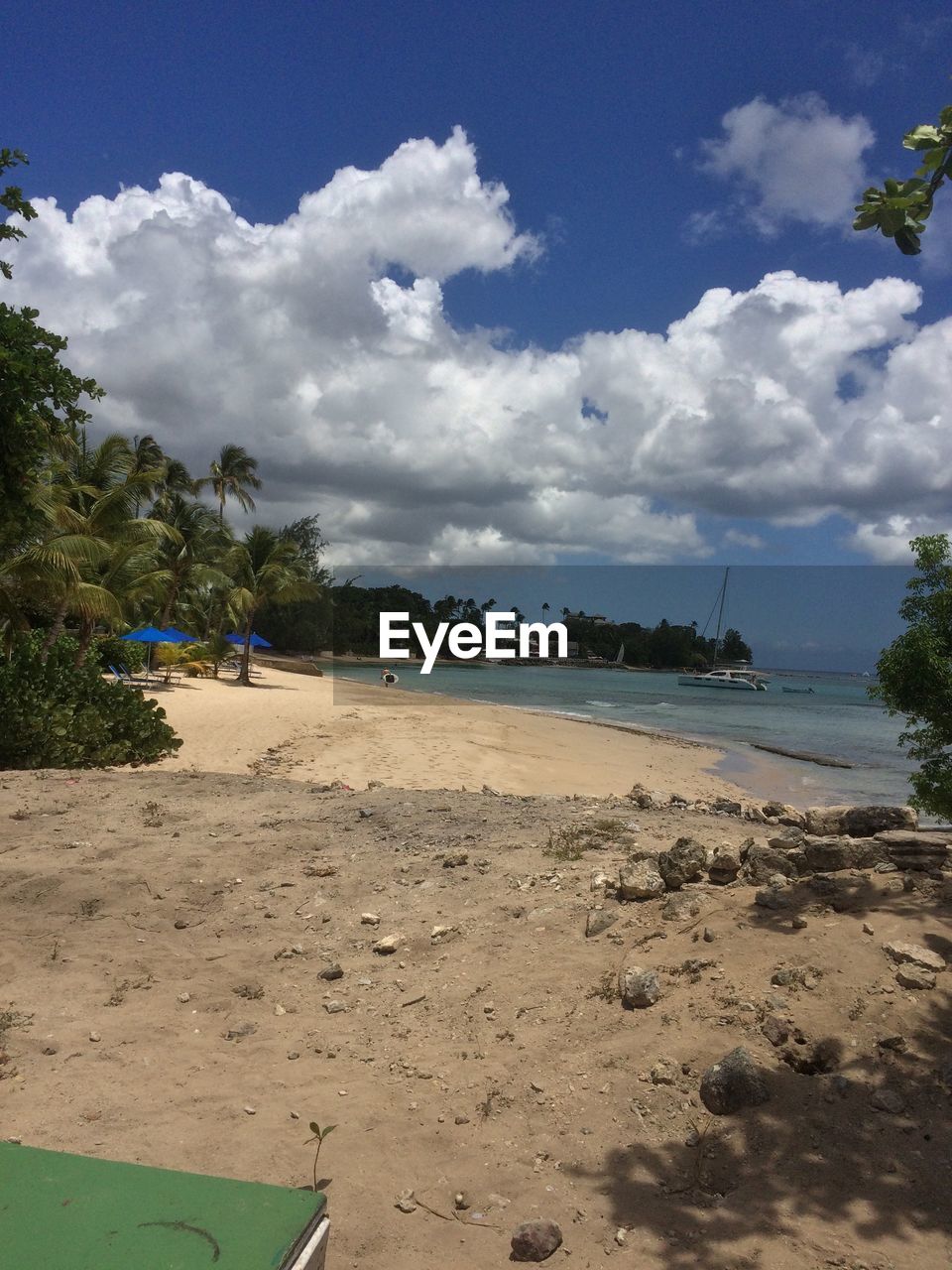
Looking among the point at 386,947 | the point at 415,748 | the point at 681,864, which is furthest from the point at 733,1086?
the point at 415,748

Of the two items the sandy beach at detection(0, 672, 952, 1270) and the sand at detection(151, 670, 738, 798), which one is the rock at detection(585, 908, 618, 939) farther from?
the sand at detection(151, 670, 738, 798)

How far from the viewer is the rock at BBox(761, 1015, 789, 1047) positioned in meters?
3.88

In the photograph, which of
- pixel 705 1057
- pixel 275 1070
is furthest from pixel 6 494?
pixel 705 1057

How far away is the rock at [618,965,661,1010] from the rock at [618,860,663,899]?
3.57 ft

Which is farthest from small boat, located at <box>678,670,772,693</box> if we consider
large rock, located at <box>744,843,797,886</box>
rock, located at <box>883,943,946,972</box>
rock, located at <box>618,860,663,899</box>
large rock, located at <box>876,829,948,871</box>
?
rock, located at <box>883,943,946,972</box>

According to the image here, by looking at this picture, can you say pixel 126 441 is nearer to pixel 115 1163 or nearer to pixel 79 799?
pixel 79 799

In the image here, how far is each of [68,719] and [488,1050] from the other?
393 inches

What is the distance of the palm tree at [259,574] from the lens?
35000mm

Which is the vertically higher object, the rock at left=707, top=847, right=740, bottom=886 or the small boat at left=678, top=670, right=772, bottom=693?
the rock at left=707, top=847, right=740, bottom=886

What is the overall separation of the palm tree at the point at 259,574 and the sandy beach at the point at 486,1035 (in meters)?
27.7

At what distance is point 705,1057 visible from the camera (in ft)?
12.7

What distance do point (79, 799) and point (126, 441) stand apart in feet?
49.8

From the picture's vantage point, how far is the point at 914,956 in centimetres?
414

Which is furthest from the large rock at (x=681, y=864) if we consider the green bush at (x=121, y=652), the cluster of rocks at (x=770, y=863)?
the green bush at (x=121, y=652)
